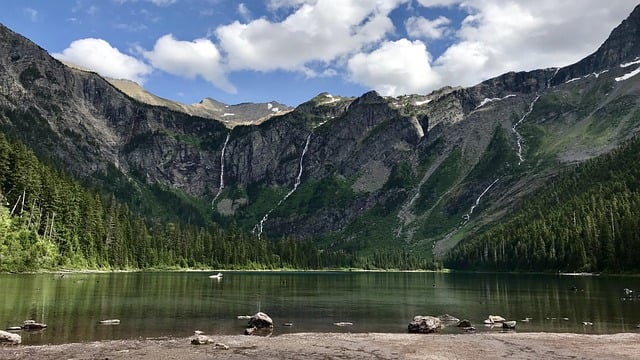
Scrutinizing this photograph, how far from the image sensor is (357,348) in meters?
40.5

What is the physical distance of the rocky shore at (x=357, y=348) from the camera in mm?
36188

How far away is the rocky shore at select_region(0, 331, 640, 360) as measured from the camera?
36.2 metres

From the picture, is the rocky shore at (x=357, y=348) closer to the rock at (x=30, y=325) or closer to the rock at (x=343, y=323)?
the rock at (x=30, y=325)

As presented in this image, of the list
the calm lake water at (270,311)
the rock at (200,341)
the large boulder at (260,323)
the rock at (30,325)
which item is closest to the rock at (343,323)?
the calm lake water at (270,311)

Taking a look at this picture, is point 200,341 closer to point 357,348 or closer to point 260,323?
point 357,348

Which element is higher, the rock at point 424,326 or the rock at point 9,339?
the rock at point 9,339

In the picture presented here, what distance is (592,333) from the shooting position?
1998 inches

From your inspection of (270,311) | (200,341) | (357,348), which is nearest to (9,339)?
(200,341)

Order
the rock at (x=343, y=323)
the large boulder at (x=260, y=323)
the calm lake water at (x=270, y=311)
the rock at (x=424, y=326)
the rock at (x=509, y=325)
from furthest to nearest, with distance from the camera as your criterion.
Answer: the rock at (x=343, y=323)
the rock at (x=509, y=325)
the large boulder at (x=260, y=323)
the rock at (x=424, y=326)
the calm lake water at (x=270, y=311)

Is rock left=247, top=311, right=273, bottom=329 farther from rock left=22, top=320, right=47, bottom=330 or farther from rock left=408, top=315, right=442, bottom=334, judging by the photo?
rock left=22, top=320, right=47, bottom=330

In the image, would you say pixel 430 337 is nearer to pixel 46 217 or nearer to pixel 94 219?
pixel 46 217

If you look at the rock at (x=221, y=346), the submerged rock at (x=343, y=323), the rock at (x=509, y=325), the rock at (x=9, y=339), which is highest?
the rock at (x=9, y=339)

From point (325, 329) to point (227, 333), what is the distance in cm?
1050

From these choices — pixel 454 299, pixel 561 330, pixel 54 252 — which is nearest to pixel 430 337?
pixel 561 330
